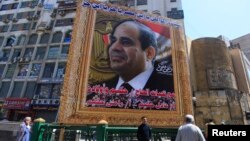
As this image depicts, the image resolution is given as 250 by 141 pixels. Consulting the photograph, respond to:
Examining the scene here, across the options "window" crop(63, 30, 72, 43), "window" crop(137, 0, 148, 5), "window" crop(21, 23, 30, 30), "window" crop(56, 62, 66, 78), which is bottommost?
"window" crop(56, 62, 66, 78)

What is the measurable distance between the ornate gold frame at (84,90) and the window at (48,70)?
49.6 ft

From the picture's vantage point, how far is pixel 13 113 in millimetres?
25062

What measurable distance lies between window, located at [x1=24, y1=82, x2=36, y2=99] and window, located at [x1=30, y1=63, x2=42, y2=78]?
1.13 meters

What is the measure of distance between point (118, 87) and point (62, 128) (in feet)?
15.9

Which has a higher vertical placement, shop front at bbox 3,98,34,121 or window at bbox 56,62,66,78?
window at bbox 56,62,66,78

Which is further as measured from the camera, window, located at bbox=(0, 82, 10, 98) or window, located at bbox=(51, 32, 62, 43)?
window, located at bbox=(51, 32, 62, 43)

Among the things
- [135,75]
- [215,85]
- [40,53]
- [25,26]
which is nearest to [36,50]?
[40,53]

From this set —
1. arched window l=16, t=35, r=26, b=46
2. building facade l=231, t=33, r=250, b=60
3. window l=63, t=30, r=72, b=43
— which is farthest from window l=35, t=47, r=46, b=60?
building facade l=231, t=33, r=250, b=60

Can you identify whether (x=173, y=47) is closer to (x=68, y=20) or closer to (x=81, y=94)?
(x=81, y=94)

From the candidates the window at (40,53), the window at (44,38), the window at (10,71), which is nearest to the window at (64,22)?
the window at (44,38)

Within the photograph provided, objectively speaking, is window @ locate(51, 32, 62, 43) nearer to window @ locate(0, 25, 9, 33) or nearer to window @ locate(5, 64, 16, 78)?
window @ locate(5, 64, 16, 78)

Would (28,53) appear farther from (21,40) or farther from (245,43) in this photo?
(245,43)

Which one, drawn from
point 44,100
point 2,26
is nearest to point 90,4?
point 44,100

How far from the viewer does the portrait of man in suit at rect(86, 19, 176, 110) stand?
35.9 ft
